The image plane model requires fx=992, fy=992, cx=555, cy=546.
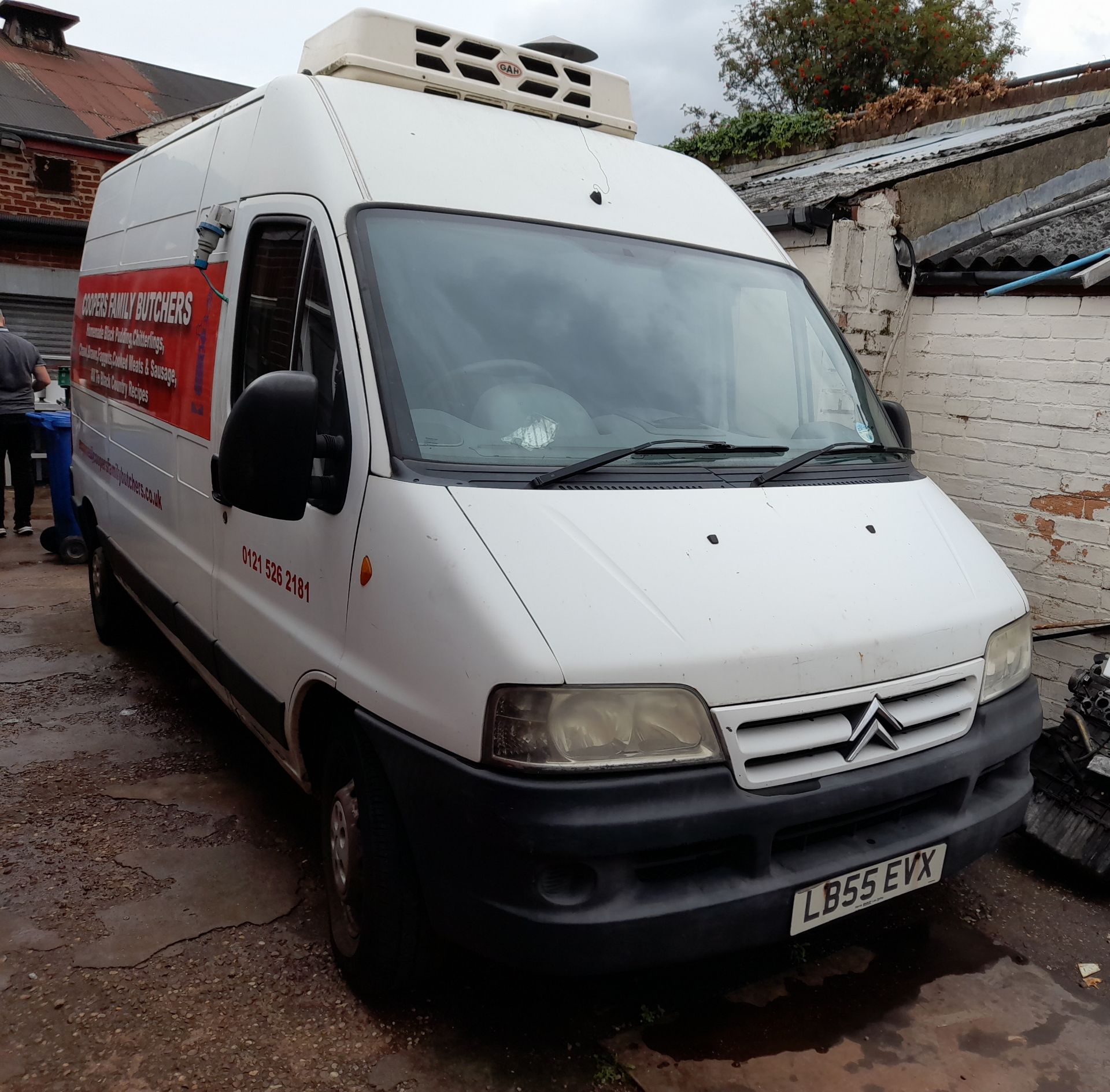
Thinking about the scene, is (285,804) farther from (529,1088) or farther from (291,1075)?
(529,1088)

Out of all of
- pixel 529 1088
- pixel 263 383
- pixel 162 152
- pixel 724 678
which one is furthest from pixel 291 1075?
pixel 162 152

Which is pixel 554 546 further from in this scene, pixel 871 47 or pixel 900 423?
pixel 871 47

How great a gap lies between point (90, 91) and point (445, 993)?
17.6 meters

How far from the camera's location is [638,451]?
9.07 feet

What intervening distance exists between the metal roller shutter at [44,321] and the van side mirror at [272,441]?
1215 cm

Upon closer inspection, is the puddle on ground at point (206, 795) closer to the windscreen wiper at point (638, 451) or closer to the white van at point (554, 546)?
the white van at point (554, 546)

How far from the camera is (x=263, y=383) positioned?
2584 millimetres

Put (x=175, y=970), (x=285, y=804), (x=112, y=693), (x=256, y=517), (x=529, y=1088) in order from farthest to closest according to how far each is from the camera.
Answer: (x=112, y=693) < (x=285, y=804) < (x=256, y=517) < (x=175, y=970) < (x=529, y=1088)

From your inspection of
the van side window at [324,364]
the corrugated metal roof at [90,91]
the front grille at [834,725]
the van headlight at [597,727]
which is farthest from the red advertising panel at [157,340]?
the corrugated metal roof at [90,91]

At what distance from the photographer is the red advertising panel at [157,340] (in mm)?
3816

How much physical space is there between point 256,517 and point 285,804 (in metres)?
1.43

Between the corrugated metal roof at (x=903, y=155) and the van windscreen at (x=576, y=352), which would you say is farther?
the corrugated metal roof at (x=903, y=155)

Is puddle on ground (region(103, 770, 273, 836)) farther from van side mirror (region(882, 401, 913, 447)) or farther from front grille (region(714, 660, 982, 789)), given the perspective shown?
van side mirror (region(882, 401, 913, 447))

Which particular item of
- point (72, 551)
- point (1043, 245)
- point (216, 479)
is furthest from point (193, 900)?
point (72, 551)
